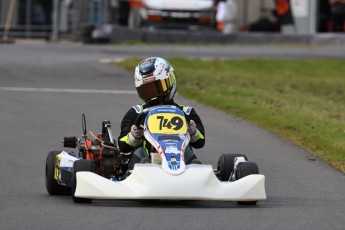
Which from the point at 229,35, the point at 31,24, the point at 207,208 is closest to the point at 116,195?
the point at 207,208

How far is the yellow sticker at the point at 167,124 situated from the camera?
9.64 m

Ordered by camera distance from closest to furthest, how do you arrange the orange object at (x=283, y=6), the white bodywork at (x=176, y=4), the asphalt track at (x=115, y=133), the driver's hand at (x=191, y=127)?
the asphalt track at (x=115, y=133)
the driver's hand at (x=191, y=127)
the white bodywork at (x=176, y=4)
the orange object at (x=283, y=6)

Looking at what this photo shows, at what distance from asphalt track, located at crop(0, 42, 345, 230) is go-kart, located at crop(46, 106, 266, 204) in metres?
0.13

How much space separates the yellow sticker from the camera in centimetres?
964

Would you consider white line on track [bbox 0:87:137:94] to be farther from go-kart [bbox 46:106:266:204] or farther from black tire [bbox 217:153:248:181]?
black tire [bbox 217:153:248:181]

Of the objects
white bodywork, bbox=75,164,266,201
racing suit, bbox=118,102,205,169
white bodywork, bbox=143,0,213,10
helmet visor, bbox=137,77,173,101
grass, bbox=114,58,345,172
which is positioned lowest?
grass, bbox=114,58,345,172

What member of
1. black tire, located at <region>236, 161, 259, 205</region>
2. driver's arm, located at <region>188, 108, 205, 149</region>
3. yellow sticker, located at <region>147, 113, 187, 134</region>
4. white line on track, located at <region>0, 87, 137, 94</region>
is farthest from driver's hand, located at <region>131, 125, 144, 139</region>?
white line on track, located at <region>0, 87, 137, 94</region>

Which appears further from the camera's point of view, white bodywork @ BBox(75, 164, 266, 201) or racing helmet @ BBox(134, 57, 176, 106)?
racing helmet @ BBox(134, 57, 176, 106)

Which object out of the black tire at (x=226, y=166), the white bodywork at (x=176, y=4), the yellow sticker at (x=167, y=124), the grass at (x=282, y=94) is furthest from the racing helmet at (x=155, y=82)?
the white bodywork at (x=176, y=4)

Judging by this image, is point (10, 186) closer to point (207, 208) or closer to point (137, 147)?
point (137, 147)

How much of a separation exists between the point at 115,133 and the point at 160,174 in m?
6.05

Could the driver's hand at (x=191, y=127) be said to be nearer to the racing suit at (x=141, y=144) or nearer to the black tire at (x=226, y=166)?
the racing suit at (x=141, y=144)

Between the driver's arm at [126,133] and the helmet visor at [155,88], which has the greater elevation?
the helmet visor at [155,88]

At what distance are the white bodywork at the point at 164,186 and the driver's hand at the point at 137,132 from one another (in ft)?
2.55
